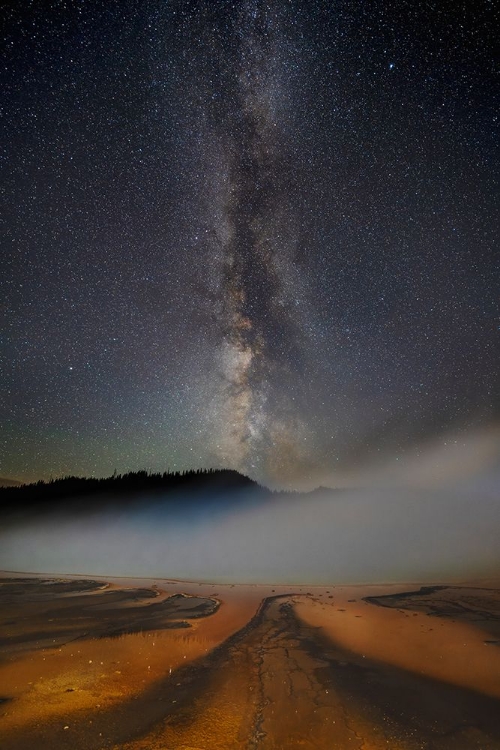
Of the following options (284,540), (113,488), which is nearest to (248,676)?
(284,540)

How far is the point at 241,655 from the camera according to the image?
27.8 feet

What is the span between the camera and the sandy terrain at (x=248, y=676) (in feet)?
17.1

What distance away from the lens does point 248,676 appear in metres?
7.18

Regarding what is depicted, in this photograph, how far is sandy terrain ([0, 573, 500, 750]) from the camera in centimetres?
520

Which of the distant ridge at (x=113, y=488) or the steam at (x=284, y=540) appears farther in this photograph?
the distant ridge at (x=113, y=488)

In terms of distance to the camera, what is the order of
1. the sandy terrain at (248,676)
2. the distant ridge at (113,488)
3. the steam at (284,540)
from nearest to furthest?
1. the sandy terrain at (248,676)
2. the steam at (284,540)
3. the distant ridge at (113,488)

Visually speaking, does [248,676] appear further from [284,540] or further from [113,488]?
[113,488]

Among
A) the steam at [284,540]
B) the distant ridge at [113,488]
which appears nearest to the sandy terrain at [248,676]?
the steam at [284,540]

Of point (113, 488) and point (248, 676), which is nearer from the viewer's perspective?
point (248, 676)

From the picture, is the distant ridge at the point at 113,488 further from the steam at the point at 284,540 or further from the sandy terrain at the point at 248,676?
the sandy terrain at the point at 248,676

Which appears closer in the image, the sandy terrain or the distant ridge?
the sandy terrain

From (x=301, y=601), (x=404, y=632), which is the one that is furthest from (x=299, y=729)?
(x=301, y=601)

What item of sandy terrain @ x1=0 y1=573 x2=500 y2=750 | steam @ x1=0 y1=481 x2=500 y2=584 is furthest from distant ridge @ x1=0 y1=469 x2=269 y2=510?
sandy terrain @ x1=0 y1=573 x2=500 y2=750

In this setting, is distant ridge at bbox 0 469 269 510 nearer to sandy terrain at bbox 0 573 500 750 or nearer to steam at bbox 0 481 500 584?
steam at bbox 0 481 500 584
